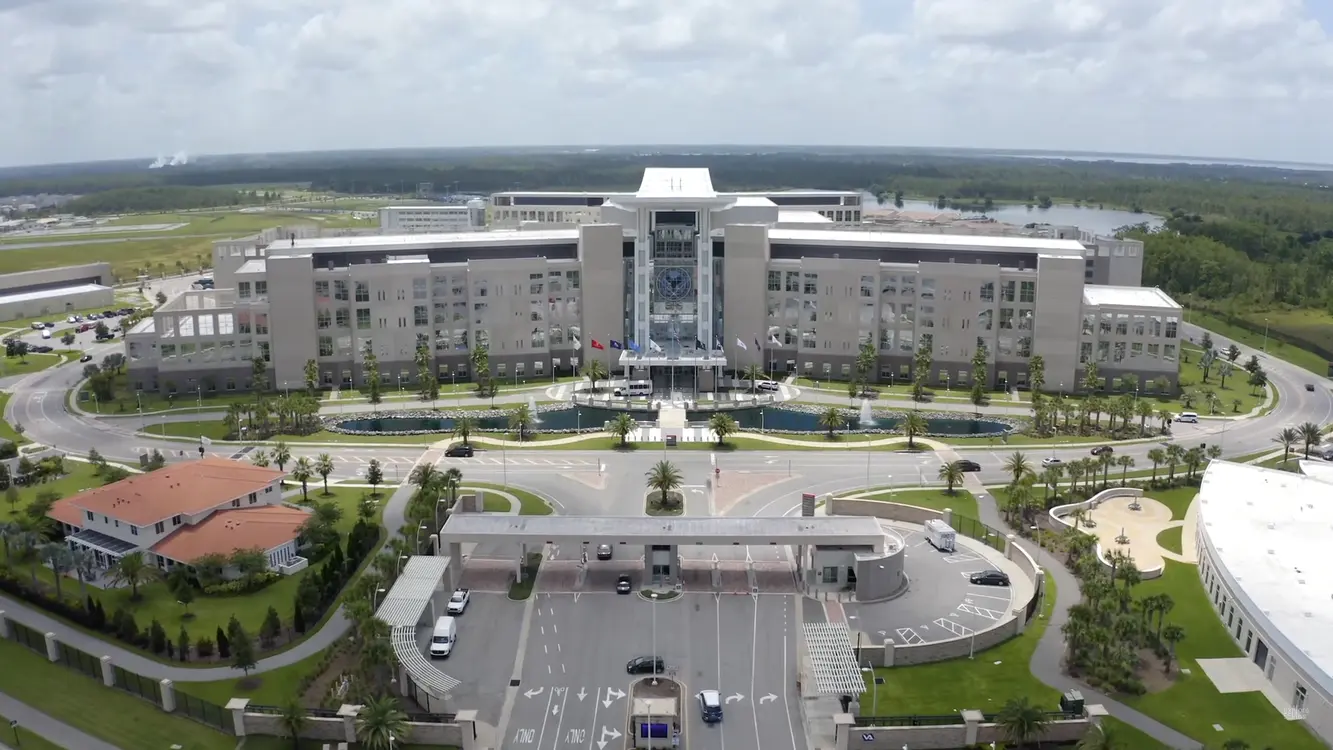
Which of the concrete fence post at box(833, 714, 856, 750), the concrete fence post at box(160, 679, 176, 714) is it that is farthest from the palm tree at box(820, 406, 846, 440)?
the concrete fence post at box(160, 679, 176, 714)

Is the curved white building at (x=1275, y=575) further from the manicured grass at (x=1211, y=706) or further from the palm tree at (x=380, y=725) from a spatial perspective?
the palm tree at (x=380, y=725)

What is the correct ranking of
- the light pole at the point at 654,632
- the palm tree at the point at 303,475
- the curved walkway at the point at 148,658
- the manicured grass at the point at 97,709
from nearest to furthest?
the manicured grass at the point at 97,709, the light pole at the point at 654,632, the curved walkway at the point at 148,658, the palm tree at the point at 303,475

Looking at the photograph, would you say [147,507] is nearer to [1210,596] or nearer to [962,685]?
[962,685]

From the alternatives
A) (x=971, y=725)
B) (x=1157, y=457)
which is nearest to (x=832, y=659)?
(x=971, y=725)

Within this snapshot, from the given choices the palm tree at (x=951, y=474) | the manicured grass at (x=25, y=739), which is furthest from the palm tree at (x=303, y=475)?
the palm tree at (x=951, y=474)

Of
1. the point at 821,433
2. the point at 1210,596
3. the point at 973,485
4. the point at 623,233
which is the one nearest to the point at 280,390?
the point at 623,233

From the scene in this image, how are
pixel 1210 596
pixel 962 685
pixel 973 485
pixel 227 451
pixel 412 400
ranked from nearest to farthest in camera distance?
pixel 962 685, pixel 1210 596, pixel 973 485, pixel 227 451, pixel 412 400
